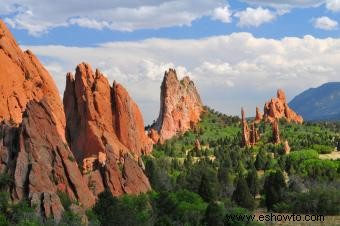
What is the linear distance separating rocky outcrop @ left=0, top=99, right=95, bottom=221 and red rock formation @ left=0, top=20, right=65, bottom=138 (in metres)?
17.8

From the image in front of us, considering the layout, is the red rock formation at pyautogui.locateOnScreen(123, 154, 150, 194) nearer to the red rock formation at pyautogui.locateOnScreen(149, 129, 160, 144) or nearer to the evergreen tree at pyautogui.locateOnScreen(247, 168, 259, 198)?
the evergreen tree at pyautogui.locateOnScreen(247, 168, 259, 198)

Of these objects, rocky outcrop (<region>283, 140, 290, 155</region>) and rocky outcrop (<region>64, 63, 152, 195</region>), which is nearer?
rocky outcrop (<region>64, 63, 152, 195</region>)

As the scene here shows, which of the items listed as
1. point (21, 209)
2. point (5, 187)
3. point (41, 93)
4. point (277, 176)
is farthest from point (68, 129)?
point (21, 209)

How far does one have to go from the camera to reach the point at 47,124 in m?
69.7

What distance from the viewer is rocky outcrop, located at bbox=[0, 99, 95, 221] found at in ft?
204

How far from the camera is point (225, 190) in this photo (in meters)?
105

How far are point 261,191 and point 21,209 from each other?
63.4 metres

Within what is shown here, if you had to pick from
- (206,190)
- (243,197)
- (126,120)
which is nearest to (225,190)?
(206,190)

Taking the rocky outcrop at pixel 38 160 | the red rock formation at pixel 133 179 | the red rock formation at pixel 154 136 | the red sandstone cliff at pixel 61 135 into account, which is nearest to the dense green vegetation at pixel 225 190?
the red rock formation at pixel 133 179

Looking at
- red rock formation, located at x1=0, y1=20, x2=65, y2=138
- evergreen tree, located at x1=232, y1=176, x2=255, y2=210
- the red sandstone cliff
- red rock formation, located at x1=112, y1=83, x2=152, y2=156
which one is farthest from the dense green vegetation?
red rock formation, located at x1=0, y1=20, x2=65, y2=138

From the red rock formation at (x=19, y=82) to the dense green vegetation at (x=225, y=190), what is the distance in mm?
23003

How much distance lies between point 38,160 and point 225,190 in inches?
1877

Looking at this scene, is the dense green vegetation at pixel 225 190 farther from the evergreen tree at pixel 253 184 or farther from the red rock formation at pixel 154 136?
the red rock formation at pixel 154 136

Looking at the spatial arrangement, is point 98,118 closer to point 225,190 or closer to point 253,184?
point 225,190
